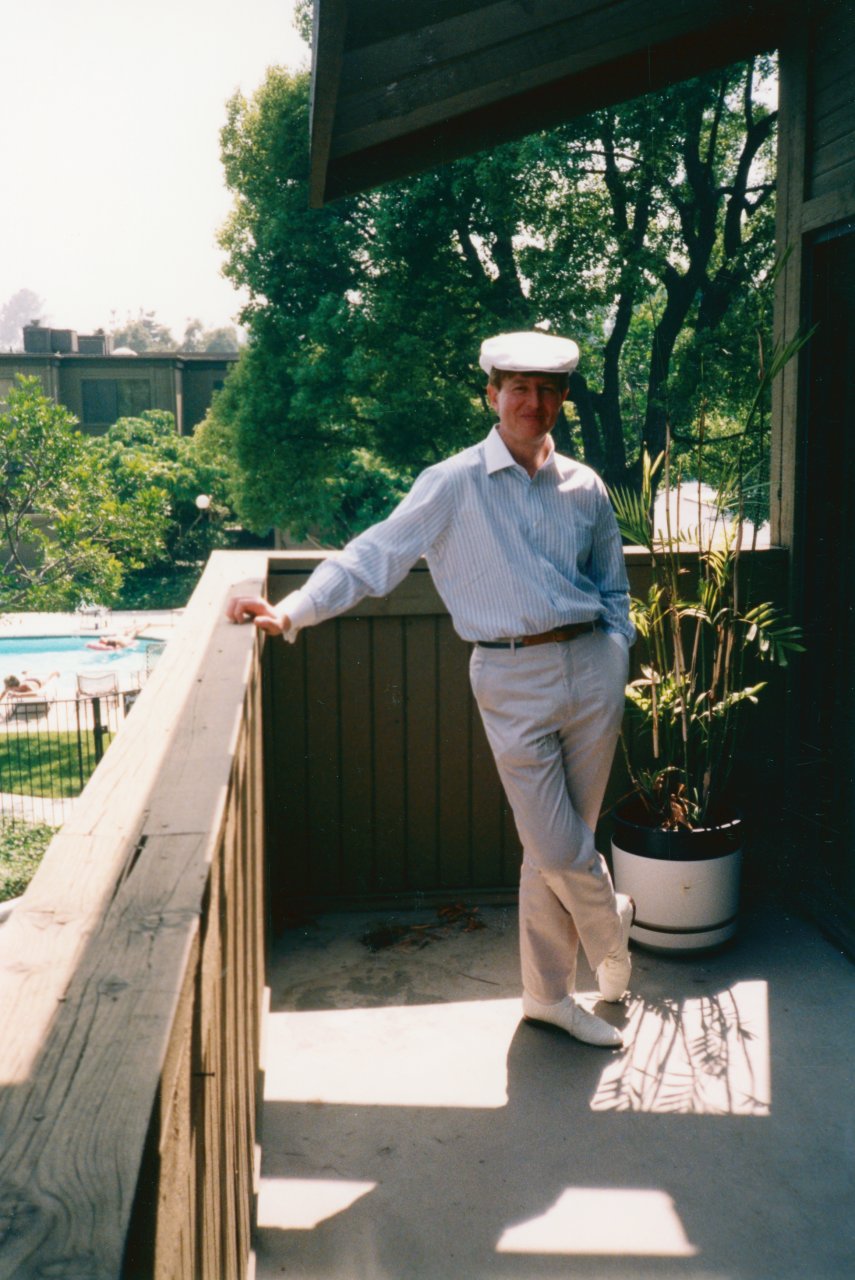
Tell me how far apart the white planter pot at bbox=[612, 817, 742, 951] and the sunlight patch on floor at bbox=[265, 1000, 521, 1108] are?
0.45 metres

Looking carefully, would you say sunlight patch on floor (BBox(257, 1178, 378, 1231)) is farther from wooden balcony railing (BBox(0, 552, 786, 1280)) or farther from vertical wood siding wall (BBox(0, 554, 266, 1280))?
vertical wood siding wall (BBox(0, 554, 266, 1280))

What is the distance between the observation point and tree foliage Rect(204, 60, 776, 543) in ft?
50.8

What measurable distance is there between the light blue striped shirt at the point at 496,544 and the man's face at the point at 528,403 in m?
0.05

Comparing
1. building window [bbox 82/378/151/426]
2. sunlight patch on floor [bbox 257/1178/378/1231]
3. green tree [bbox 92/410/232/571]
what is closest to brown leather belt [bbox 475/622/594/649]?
sunlight patch on floor [bbox 257/1178/378/1231]

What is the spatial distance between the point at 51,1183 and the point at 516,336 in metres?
2.12

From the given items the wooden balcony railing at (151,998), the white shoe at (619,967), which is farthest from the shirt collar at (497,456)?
the white shoe at (619,967)

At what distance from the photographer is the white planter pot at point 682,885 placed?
3.04m

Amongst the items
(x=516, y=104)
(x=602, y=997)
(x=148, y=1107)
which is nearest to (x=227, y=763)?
(x=148, y=1107)

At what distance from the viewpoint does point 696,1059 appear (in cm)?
260

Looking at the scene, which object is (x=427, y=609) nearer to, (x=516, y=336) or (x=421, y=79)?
(x=516, y=336)

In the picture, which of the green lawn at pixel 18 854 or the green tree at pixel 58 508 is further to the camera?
the green tree at pixel 58 508

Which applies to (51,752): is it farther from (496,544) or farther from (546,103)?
(496,544)

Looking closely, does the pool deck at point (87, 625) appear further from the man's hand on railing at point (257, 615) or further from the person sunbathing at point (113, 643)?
the man's hand on railing at point (257, 615)

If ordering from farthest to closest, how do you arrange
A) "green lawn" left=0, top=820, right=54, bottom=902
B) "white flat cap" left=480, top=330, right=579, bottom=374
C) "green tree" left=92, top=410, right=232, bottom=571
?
1. "green tree" left=92, top=410, right=232, bottom=571
2. "green lawn" left=0, top=820, right=54, bottom=902
3. "white flat cap" left=480, top=330, right=579, bottom=374
